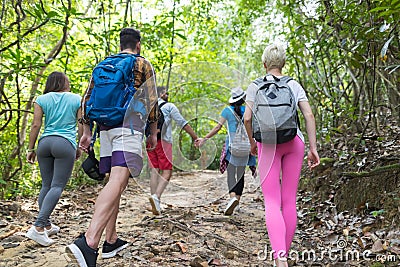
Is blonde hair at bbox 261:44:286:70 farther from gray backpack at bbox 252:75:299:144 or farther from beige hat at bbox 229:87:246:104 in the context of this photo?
beige hat at bbox 229:87:246:104

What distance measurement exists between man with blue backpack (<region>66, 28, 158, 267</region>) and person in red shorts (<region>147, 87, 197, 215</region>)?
1375mm

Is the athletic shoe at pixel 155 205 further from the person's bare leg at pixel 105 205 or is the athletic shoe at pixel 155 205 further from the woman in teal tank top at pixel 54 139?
the person's bare leg at pixel 105 205

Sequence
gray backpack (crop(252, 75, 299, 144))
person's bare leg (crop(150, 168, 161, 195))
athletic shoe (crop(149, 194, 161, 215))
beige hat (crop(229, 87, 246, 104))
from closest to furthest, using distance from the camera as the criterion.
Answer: gray backpack (crop(252, 75, 299, 144)) → beige hat (crop(229, 87, 246, 104)) → athletic shoe (crop(149, 194, 161, 215)) → person's bare leg (crop(150, 168, 161, 195))

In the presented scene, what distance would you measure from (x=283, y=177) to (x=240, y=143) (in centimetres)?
190

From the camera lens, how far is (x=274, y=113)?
125 inches

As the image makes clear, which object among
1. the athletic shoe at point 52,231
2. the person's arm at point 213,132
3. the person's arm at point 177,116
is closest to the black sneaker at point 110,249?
the athletic shoe at point 52,231

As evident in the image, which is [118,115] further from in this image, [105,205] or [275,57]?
[275,57]

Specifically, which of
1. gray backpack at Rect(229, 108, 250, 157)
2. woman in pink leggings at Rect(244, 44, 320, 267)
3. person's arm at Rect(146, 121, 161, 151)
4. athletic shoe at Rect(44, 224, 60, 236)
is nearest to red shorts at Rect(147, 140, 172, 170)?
gray backpack at Rect(229, 108, 250, 157)

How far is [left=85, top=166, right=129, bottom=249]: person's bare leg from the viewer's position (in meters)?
2.88

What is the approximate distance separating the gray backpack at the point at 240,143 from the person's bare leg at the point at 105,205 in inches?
92.2

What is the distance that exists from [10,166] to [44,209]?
2.89 m

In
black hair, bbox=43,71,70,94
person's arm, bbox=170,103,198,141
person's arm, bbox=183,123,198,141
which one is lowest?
person's arm, bbox=183,123,198,141

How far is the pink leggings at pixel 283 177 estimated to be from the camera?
324 cm

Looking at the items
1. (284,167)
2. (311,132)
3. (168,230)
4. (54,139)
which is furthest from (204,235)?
(54,139)
